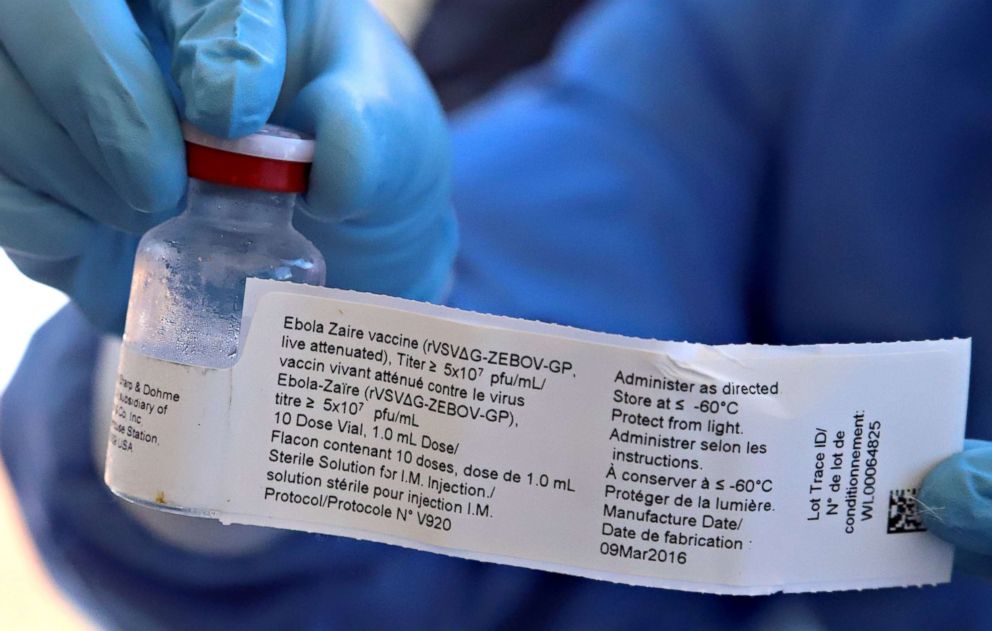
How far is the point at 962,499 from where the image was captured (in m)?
0.52

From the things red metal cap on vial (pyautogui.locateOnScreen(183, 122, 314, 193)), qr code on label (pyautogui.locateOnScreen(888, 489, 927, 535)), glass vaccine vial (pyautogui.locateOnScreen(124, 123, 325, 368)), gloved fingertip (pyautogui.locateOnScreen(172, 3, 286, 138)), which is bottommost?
qr code on label (pyautogui.locateOnScreen(888, 489, 927, 535))

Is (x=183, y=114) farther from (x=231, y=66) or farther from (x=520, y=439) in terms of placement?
(x=520, y=439)

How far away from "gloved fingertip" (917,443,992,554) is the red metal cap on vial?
40 cm

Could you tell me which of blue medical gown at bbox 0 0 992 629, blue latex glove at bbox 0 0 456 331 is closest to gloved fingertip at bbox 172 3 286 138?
blue latex glove at bbox 0 0 456 331

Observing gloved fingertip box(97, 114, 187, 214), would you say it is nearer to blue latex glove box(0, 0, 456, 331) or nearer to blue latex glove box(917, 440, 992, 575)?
blue latex glove box(0, 0, 456, 331)

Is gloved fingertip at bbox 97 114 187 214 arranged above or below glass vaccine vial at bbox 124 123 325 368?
above

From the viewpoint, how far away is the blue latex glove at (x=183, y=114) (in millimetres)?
501

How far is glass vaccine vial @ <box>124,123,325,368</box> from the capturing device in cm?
48

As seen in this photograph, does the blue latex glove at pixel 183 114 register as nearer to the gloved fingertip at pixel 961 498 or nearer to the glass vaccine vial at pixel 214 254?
the glass vaccine vial at pixel 214 254

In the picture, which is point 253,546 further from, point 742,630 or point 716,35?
point 716,35

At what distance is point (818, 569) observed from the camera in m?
0.52

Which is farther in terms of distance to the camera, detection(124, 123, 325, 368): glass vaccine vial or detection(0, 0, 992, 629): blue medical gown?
detection(0, 0, 992, 629): blue medical gown

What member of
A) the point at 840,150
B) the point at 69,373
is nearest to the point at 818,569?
the point at 840,150

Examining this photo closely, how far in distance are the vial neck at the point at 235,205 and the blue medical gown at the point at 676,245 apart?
0.99 ft
